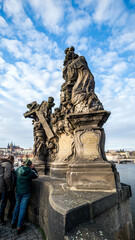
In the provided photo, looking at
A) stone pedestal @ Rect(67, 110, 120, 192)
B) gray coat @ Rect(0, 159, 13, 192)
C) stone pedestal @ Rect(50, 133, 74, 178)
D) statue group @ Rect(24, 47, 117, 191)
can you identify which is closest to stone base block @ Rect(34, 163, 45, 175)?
statue group @ Rect(24, 47, 117, 191)

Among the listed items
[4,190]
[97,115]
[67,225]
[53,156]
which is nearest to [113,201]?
[67,225]

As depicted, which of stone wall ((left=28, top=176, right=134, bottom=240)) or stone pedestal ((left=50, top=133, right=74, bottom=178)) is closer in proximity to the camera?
stone wall ((left=28, top=176, right=134, bottom=240))

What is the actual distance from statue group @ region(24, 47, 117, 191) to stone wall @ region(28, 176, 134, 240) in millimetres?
350

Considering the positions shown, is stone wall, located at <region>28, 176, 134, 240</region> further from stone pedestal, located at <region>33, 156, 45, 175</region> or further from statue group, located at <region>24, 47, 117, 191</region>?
stone pedestal, located at <region>33, 156, 45, 175</region>

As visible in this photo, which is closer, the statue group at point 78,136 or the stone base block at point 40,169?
the statue group at point 78,136

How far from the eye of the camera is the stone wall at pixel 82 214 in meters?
1.32

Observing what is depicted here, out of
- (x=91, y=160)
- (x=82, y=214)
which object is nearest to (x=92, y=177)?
(x=91, y=160)

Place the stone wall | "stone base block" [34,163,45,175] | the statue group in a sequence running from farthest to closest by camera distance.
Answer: "stone base block" [34,163,45,175]
the statue group
the stone wall

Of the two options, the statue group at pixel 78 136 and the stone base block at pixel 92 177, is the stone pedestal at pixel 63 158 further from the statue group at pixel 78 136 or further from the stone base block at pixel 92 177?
the stone base block at pixel 92 177

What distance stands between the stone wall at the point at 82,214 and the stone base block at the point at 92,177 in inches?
7.0

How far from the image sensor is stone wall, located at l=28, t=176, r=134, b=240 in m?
1.32

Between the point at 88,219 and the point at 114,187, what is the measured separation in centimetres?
86

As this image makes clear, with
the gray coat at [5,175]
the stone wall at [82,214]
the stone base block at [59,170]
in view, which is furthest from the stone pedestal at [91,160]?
the stone base block at [59,170]

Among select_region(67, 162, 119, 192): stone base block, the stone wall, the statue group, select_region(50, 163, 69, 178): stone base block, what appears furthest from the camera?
select_region(50, 163, 69, 178): stone base block
